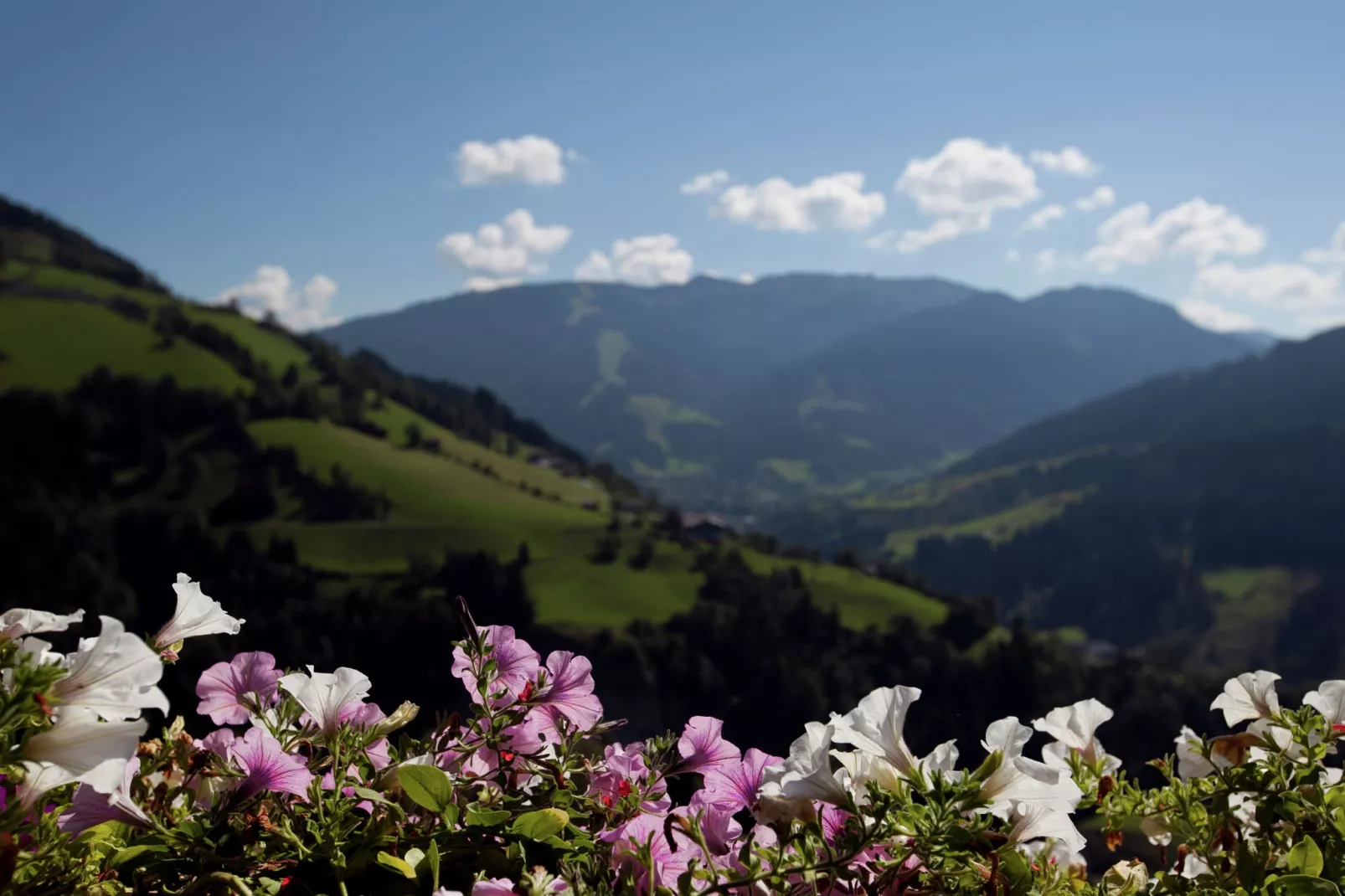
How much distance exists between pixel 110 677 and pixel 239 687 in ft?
2.26

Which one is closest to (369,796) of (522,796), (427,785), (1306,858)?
(427,785)

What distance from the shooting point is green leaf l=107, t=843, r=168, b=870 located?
4.99 ft

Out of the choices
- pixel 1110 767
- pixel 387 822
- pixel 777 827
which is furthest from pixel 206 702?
pixel 1110 767

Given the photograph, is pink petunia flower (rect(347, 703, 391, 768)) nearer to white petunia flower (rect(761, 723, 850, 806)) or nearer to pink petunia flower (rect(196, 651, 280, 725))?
pink petunia flower (rect(196, 651, 280, 725))

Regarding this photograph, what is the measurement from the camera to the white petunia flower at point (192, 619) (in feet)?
5.72

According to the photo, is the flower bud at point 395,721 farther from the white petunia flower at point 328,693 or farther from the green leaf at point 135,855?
the green leaf at point 135,855

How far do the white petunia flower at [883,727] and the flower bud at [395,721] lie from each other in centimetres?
86

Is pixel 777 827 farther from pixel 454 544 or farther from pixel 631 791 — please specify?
pixel 454 544

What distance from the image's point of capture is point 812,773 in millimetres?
1584

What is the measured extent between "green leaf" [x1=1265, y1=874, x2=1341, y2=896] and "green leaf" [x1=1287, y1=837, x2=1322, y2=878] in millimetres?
74

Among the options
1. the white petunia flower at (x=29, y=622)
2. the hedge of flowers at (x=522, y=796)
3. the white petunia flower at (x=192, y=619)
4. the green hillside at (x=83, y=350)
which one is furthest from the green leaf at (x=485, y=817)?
the green hillside at (x=83, y=350)

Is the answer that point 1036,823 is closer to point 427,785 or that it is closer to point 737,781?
point 737,781

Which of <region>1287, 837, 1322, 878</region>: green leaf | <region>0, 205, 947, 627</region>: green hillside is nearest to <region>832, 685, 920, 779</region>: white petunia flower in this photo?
<region>1287, 837, 1322, 878</region>: green leaf

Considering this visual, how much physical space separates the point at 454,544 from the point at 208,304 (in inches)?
3707
